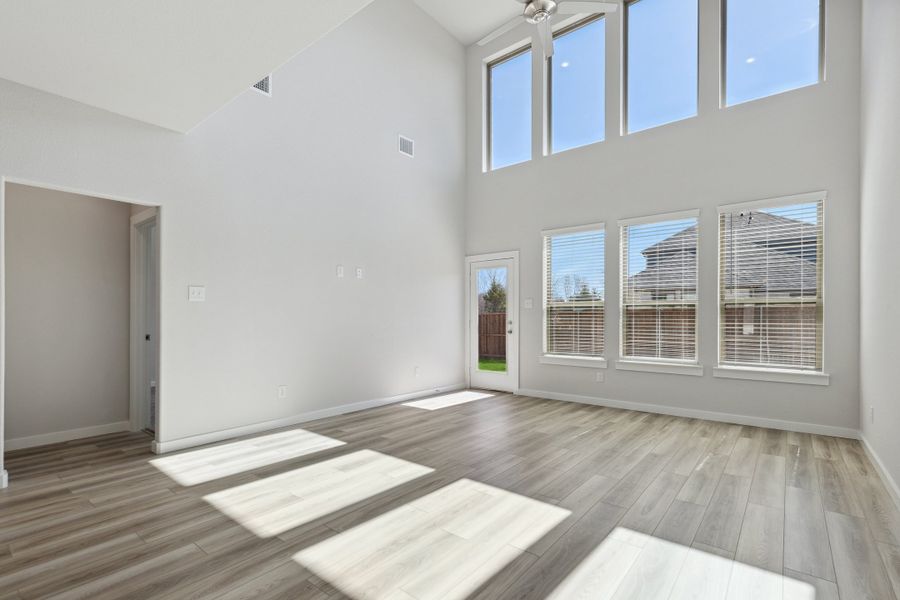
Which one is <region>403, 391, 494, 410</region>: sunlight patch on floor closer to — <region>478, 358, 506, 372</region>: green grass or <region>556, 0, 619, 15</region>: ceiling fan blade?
<region>478, 358, 506, 372</region>: green grass

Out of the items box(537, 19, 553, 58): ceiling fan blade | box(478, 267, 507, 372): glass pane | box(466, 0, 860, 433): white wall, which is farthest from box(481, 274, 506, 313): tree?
box(537, 19, 553, 58): ceiling fan blade

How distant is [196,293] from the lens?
13.5 ft

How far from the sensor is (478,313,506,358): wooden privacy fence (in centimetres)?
691

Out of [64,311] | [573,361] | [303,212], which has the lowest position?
[573,361]

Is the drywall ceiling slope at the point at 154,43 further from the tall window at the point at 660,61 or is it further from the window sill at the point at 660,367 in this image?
the window sill at the point at 660,367

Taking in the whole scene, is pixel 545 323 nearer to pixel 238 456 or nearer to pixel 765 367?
pixel 765 367

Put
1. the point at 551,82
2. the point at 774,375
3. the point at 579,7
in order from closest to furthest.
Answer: the point at 579,7 → the point at 774,375 → the point at 551,82

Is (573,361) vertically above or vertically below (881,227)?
below

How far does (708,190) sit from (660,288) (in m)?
1.23

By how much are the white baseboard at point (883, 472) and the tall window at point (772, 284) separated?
865 mm

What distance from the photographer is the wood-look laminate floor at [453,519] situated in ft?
6.55

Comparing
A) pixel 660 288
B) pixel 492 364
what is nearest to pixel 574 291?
pixel 660 288

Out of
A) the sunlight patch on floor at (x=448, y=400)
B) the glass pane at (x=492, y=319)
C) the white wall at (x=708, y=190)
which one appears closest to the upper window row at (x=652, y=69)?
the white wall at (x=708, y=190)

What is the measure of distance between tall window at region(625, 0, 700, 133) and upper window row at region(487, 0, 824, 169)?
0.04 ft
